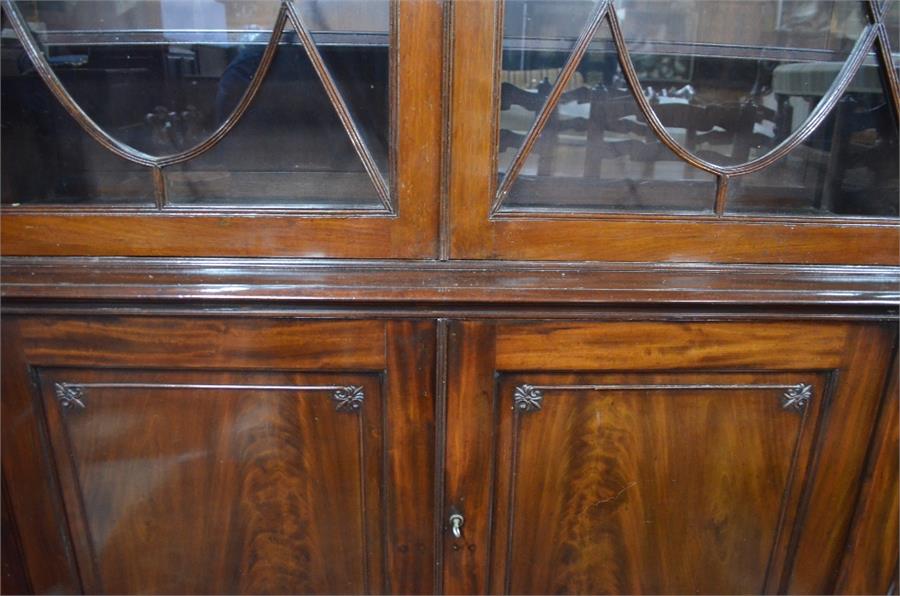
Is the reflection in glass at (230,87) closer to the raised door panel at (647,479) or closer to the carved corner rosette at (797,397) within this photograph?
the raised door panel at (647,479)

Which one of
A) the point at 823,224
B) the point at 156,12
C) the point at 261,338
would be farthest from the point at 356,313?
the point at 823,224

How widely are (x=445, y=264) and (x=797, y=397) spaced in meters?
0.36

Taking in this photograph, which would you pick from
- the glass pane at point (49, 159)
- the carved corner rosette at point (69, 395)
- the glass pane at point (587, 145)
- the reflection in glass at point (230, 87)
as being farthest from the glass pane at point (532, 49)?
the carved corner rosette at point (69, 395)

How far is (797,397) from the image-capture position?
0.67m

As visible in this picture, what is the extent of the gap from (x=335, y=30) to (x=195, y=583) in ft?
1.86

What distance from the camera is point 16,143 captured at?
64cm

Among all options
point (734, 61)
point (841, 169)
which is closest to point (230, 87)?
point (734, 61)

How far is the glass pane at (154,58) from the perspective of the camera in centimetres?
60

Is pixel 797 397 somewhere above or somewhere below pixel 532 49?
below

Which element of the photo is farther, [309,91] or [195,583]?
[195,583]

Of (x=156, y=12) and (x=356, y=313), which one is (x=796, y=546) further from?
(x=156, y=12)

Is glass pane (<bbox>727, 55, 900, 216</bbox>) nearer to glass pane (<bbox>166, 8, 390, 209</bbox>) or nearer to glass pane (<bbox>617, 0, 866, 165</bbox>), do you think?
glass pane (<bbox>617, 0, 866, 165</bbox>)

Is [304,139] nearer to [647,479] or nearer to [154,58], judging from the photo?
[154,58]

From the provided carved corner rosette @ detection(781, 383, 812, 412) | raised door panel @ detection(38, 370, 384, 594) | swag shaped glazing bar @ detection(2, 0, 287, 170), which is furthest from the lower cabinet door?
swag shaped glazing bar @ detection(2, 0, 287, 170)
